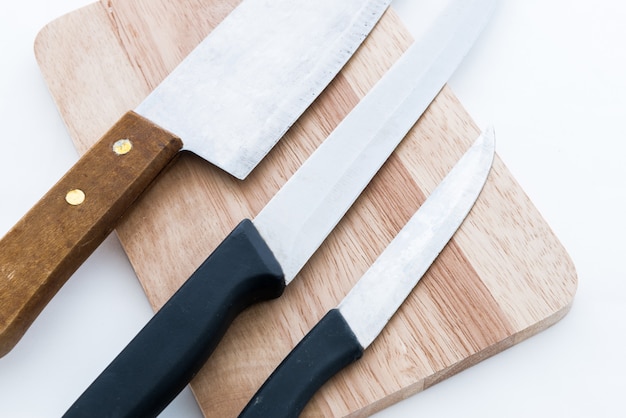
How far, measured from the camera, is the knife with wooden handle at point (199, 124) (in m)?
0.82

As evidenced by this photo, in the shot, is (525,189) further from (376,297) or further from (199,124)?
(199,124)

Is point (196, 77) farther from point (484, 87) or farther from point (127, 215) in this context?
point (484, 87)

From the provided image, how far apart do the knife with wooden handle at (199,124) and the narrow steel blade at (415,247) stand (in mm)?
196

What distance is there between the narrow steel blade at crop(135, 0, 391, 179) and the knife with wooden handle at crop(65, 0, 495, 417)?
75mm

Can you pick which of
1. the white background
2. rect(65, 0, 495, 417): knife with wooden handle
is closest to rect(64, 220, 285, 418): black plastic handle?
rect(65, 0, 495, 417): knife with wooden handle

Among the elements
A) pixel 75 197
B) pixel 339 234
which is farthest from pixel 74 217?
pixel 339 234

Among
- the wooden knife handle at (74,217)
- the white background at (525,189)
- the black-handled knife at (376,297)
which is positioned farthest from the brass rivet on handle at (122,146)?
the black-handled knife at (376,297)

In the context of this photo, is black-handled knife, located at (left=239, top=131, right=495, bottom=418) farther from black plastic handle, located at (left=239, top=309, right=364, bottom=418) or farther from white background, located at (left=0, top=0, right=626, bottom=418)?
white background, located at (left=0, top=0, right=626, bottom=418)

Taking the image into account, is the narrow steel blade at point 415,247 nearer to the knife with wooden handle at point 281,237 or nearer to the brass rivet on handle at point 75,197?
the knife with wooden handle at point 281,237

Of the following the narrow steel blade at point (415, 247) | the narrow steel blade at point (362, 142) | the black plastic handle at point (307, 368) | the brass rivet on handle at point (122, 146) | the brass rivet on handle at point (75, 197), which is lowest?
the black plastic handle at point (307, 368)

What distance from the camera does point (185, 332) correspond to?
0.76 meters

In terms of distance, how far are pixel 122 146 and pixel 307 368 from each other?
337 mm

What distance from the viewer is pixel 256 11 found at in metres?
0.98

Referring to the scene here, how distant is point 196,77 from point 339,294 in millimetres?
322
